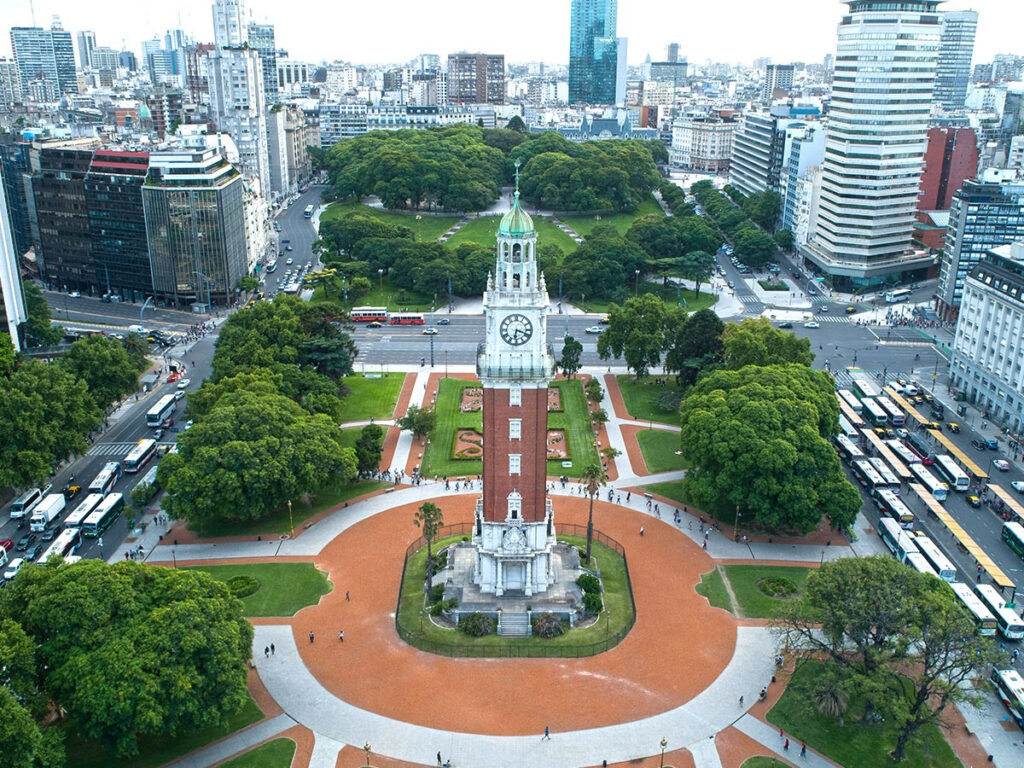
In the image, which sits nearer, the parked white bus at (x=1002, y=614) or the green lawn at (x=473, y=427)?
the parked white bus at (x=1002, y=614)

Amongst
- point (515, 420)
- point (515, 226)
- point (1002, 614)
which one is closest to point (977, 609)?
point (1002, 614)

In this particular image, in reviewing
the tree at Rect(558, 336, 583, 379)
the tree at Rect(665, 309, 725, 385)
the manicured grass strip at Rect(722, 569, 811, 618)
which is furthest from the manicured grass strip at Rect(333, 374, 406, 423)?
the manicured grass strip at Rect(722, 569, 811, 618)

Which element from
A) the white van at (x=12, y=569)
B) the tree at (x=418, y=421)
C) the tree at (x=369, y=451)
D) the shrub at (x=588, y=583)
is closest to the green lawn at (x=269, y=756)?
the shrub at (x=588, y=583)

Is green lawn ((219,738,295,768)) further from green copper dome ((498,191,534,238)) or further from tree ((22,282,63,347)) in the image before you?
tree ((22,282,63,347))

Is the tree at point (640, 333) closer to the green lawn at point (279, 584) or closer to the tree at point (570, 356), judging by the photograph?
the tree at point (570, 356)

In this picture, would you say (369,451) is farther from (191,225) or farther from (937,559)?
(191,225)

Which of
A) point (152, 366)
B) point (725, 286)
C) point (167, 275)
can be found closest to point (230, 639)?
point (152, 366)
